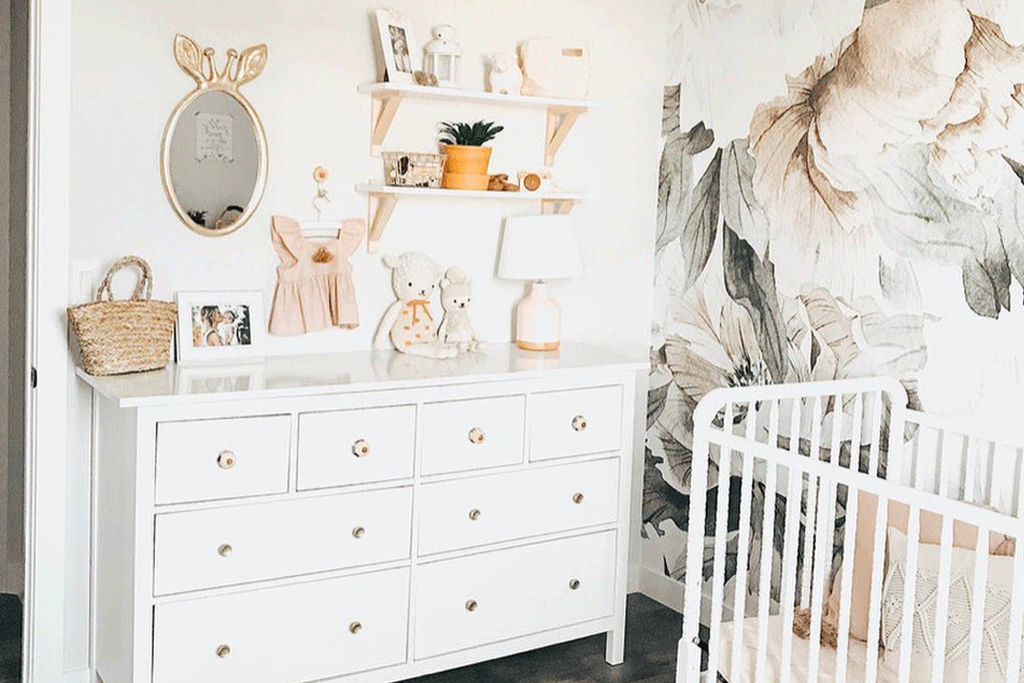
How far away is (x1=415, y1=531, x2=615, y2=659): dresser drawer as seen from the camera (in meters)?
2.98

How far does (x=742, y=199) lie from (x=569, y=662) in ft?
4.68

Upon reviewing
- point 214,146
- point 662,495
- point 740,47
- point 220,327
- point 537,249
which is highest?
point 740,47

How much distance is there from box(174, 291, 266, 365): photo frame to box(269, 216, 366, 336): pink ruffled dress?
6 centimetres

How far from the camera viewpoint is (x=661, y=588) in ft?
12.5

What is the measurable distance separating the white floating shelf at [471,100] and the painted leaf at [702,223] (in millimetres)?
429

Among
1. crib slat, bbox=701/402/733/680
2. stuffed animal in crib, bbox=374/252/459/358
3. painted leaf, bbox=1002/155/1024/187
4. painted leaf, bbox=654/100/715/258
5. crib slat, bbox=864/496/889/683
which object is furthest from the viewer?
painted leaf, bbox=654/100/715/258

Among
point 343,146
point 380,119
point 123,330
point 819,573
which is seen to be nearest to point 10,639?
point 123,330

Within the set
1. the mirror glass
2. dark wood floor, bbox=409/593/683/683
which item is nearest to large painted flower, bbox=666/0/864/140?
the mirror glass

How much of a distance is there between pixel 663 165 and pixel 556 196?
0.52m

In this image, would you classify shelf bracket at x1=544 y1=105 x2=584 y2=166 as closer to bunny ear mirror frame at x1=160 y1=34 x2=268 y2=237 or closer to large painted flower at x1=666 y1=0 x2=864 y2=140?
large painted flower at x1=666 y1=0 x2=864 y2=140

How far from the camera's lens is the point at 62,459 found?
9.32 feet

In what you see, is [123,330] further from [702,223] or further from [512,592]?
[702,223]

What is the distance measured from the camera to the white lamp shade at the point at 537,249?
132 inches

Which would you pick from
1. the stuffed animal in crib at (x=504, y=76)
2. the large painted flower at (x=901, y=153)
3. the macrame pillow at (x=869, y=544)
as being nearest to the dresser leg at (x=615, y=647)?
the macrame pillow at (x=869, y=544)
